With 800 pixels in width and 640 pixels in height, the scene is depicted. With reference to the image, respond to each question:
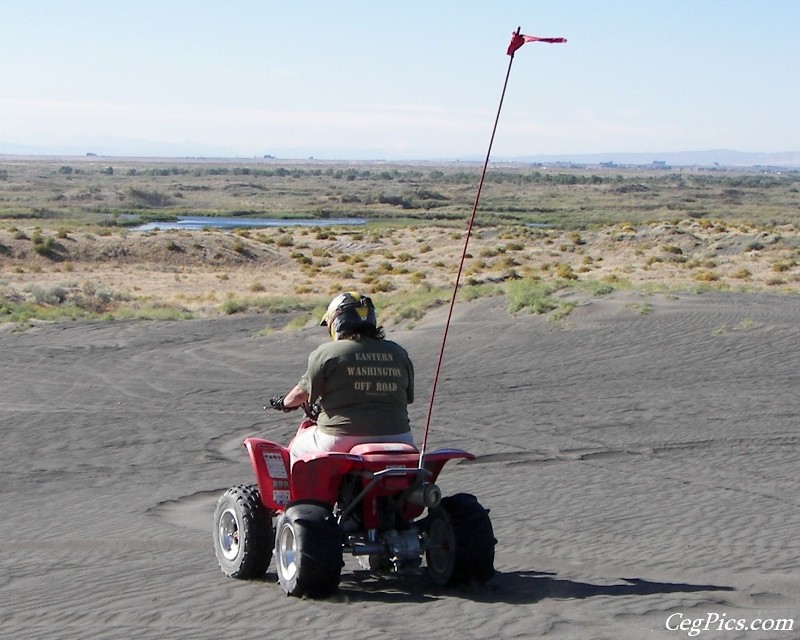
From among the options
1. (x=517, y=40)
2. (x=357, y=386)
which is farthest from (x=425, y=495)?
(x=517, y=40)

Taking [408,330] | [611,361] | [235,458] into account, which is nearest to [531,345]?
[611,361]

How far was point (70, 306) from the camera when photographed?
35156 millimetres

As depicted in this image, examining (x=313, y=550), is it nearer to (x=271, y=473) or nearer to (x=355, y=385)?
(x=271, y=473)

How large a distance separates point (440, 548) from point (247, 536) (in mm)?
1229

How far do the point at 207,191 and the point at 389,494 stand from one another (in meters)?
142

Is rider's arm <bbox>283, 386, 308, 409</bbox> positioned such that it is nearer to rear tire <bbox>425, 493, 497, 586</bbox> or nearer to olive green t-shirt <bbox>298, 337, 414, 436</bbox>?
olive green t-shirt <bbox>298, 337, 414, 436</bbox>

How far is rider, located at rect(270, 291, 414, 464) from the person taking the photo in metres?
6.58

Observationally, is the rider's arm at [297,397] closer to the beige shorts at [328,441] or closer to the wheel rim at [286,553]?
the beige shorts at [328,441]

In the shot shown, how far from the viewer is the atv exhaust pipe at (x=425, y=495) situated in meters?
6.13

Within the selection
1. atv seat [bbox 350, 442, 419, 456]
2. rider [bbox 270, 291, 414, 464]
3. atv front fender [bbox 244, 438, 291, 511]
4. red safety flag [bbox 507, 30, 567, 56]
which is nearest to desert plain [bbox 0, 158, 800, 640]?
atv front fender [bbox 244, 438, 291, 511]

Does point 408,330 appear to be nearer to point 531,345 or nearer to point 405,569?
point 531,345

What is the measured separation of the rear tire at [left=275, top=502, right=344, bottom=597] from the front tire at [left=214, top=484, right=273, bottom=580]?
0.57 m

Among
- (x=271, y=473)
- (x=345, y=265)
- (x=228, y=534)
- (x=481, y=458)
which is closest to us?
(x=271, y=473)

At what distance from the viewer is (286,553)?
6434mm
